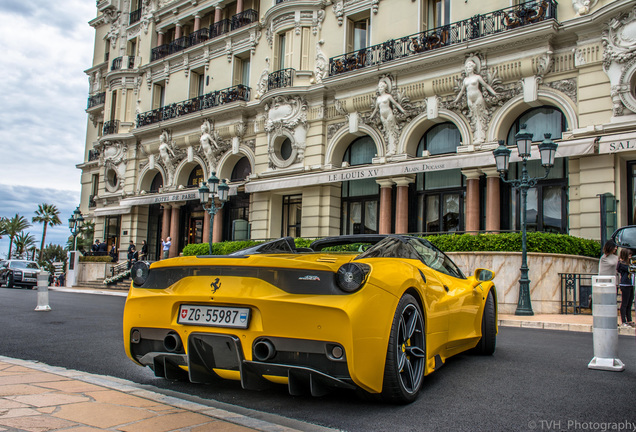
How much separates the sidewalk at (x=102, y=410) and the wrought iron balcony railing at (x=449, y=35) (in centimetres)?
1715

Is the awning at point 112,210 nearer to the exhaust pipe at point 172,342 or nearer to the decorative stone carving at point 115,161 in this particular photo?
the decorative stone carving at point 115,161

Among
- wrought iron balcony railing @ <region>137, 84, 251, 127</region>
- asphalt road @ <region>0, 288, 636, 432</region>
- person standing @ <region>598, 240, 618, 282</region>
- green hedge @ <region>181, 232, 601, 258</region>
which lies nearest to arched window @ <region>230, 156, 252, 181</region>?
wrought iron balcony railing @ <region>137, 84, 251, 127</region>

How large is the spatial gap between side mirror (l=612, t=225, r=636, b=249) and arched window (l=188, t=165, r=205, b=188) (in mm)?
20980

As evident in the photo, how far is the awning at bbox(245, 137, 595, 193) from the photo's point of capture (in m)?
15.6

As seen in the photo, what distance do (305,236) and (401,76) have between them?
300 inches

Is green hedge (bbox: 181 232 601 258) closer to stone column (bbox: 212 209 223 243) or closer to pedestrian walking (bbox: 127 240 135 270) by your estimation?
stone column (bbox: 212 209 223 243)

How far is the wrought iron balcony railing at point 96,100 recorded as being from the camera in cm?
3856

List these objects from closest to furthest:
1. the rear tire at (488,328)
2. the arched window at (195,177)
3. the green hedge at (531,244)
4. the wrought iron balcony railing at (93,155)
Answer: the rear tire at (488,328) → the green hedge at (531,244) → the arched window at (195,177) → the wrought iron balcony railing at (93,155)

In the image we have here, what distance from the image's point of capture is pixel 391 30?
21234 mm

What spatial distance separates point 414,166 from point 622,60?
7.02 meters

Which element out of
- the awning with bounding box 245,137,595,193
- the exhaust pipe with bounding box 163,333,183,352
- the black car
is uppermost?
the awning with bounding box 245,137,595,193

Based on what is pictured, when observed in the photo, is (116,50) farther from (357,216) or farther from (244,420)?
(244,420)

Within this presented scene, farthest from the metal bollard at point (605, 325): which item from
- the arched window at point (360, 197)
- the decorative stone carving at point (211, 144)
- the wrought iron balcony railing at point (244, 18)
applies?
the wrought iron balcony railing at point (244, 18)

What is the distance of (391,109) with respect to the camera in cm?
2047
